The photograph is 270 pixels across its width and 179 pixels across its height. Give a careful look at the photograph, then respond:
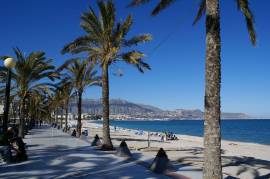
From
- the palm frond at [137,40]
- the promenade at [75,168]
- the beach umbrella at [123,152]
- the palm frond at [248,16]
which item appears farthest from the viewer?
the palm frond at [137,40]

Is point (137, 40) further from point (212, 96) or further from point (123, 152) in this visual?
point (212, 96)

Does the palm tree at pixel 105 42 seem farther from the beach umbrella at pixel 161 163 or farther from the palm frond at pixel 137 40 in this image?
the beach umbrella at pixel 161 163

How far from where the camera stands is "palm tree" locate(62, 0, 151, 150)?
21438 millimetres

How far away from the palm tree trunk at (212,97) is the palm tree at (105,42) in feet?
38.3

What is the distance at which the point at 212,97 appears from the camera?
30.9 ft

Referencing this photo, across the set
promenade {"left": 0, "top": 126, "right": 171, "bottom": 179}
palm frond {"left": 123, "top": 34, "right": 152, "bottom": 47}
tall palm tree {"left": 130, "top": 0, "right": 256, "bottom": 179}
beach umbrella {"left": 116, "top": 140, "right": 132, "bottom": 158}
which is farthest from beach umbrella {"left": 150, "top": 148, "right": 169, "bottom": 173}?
palm frond {"left": 123, "top": 34, "right": 152, "bottom": 47}

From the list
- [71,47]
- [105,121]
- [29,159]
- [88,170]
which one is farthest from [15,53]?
[88,170]

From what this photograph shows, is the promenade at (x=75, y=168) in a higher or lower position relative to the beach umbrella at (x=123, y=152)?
→ lower

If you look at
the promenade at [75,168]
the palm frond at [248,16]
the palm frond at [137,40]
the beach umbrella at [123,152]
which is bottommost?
the promenade at [75,168]

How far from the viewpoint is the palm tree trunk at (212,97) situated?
9320 millimetres

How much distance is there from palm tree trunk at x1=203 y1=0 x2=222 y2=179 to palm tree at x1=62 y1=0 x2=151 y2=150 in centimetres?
1166

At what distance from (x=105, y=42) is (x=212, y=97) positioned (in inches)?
523

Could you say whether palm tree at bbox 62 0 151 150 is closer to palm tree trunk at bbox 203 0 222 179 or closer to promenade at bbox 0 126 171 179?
promenade at bbox 0 126 171 179

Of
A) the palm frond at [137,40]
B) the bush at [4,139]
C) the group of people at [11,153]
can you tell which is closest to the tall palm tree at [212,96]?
the group of people at [11,153]
